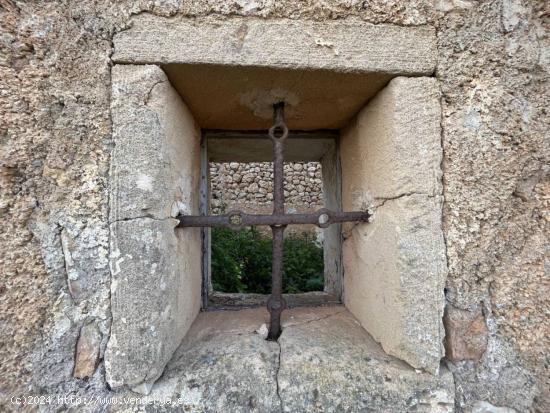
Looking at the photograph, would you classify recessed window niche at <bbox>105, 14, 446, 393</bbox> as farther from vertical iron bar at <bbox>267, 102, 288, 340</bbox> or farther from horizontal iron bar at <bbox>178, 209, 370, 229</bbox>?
vertical iron bar at <bbox>267, 102, 288, 340</bbox>

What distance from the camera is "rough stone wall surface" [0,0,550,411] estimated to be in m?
0.73

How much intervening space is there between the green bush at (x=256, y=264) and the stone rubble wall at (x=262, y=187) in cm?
112

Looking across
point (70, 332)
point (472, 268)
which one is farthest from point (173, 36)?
point (472, 268)

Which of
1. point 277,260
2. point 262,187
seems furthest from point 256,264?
point 277,260

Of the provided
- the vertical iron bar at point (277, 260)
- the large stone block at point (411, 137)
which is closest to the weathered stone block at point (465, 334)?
the large stone block at point (411, 137)

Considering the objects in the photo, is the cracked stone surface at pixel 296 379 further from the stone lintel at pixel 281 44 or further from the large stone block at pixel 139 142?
the stone lintel at pixel 281 44

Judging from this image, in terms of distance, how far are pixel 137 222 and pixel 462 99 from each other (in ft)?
3.22

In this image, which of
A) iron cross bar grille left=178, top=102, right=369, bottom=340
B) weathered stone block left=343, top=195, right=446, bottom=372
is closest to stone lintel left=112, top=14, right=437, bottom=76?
iron cross bar grille left=178, top=102, right=369, bottom=340

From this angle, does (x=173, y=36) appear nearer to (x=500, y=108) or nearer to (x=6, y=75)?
(x=6, y=75)

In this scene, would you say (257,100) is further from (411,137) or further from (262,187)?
(262,187)

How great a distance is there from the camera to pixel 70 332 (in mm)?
752

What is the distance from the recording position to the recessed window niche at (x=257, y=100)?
0.77 m

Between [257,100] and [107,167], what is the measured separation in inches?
20.6

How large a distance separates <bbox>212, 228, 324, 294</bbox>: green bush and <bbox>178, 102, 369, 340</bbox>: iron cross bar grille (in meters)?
1.89
